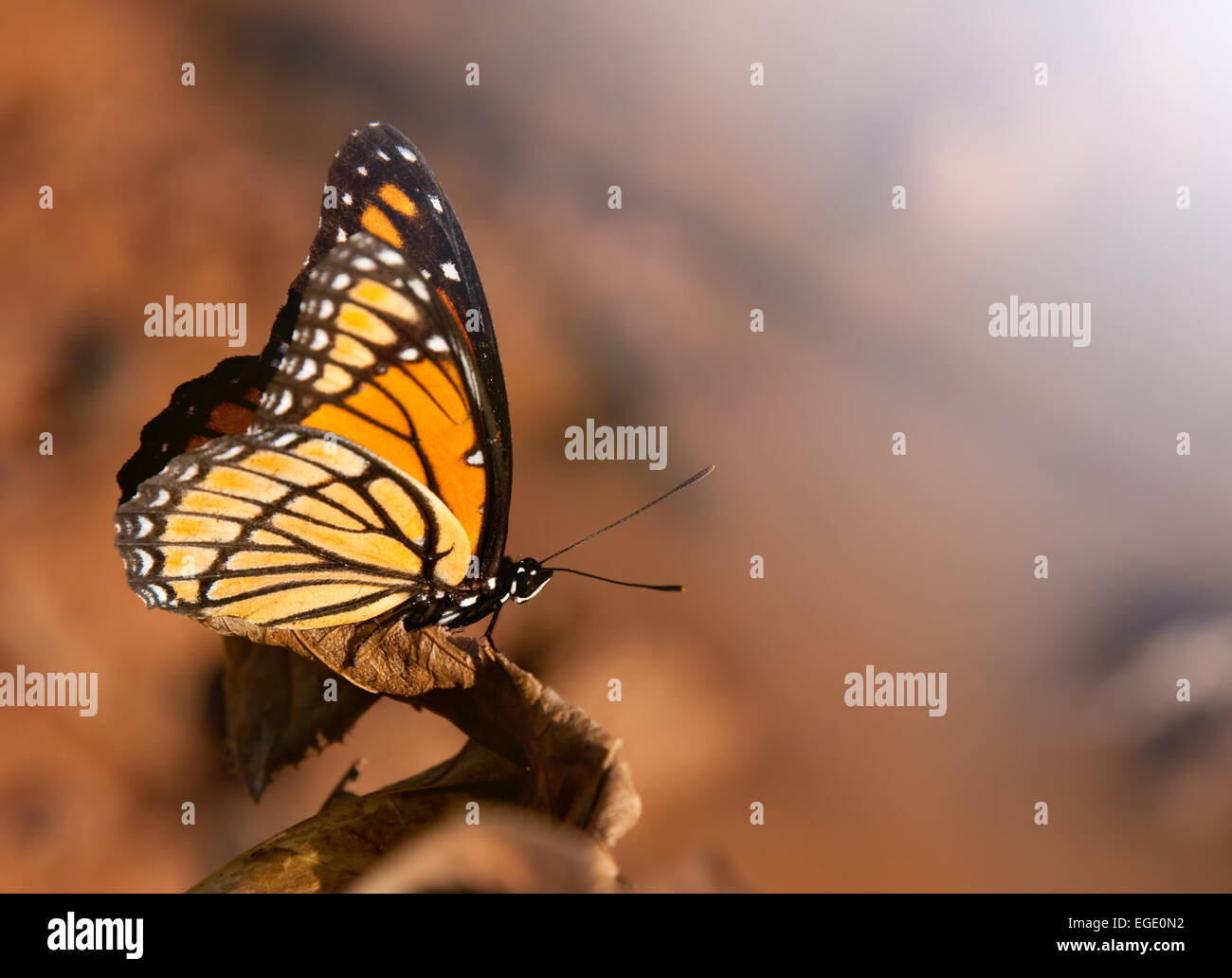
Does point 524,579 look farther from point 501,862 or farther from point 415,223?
point 415,223

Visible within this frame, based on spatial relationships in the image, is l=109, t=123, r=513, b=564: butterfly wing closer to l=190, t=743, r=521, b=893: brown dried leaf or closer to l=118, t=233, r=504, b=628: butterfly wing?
l=118, t=233, r=504, b=628: butterfly wing

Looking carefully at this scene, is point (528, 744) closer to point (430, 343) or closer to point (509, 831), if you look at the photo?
point (509, 831)

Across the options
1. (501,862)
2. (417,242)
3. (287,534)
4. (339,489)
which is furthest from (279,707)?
(417,242)

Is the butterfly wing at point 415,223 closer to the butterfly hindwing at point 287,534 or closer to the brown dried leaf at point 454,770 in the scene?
the butterfly hindwing at point 287,534

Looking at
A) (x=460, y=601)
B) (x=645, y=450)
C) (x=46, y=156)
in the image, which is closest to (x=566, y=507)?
(x=645, y=450)

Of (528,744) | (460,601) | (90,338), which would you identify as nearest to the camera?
(528,744)
